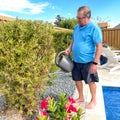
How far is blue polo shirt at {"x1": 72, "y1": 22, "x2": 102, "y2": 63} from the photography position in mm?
3381

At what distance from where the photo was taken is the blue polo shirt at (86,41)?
338 cm

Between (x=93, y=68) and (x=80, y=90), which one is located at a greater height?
(x=93, y=68)

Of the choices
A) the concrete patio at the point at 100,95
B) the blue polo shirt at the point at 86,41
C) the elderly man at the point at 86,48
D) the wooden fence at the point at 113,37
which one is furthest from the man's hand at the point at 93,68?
the wooden fence at the point at 113,37

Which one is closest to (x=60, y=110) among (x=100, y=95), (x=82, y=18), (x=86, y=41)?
(x=86, y=41)

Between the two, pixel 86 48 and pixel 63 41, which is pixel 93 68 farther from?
pixel 63 41

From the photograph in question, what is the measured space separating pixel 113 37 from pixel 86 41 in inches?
549

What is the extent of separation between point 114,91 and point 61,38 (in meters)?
3.50

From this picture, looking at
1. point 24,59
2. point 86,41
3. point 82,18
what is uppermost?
point 82,18

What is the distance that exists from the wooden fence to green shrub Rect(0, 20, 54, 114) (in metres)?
14.3

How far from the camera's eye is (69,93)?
414 centimetres

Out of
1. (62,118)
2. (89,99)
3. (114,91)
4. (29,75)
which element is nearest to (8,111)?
(29,75)

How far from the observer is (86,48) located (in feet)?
11.5

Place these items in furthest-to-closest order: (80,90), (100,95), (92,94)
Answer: (100,95) < (80,90) < (92,94)

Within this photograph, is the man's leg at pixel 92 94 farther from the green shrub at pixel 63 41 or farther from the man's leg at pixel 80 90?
the green shrub at pixel 63 41
